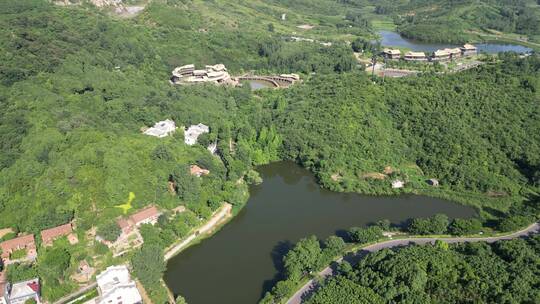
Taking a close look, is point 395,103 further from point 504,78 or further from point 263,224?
point 263,224

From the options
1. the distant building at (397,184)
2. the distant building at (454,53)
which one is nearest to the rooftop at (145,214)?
the distant building at (397,184)

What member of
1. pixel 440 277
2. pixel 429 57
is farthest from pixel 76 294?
pixel 429 57

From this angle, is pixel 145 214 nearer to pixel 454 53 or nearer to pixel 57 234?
pixel 57 234

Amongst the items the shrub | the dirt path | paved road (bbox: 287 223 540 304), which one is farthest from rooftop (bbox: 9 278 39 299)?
the shrub

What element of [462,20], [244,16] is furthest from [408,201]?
[462,20]

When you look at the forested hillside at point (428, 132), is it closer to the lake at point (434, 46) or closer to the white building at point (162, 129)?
the white building at point (162, 129)

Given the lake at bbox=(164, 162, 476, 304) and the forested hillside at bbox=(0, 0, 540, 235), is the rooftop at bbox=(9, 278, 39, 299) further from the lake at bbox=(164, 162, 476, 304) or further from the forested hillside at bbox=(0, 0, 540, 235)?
Answer: the lake at bbox=(164, 162, 476, 304)
